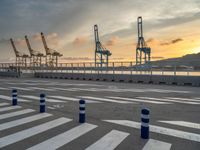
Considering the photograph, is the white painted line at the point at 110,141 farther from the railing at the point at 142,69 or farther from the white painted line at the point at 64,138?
the railing at the point at 142,69

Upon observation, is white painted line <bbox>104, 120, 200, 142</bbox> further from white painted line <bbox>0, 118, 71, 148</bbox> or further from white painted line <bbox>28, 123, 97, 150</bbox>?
white painted line <bbox>0, 118, 71, 148</bbox>

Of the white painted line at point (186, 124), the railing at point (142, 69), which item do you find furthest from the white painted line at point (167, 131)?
the railing at point (142, 69)

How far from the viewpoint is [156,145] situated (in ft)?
20.6

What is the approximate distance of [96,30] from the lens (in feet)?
311

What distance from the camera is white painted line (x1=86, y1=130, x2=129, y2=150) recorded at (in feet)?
19.9

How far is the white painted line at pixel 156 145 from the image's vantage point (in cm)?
603

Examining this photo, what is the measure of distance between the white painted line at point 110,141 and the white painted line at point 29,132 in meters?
1.94

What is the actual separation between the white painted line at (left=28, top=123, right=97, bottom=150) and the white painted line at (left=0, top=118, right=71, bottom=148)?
75 centimetres

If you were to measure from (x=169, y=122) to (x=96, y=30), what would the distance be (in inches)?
3464

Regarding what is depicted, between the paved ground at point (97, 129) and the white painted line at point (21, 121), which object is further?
the white painted line at point (21, 121)

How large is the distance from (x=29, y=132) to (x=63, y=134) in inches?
40.4

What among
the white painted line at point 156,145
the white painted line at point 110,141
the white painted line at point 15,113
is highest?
the white painted line at point 15,113

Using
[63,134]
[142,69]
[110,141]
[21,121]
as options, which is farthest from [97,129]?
[142,69]

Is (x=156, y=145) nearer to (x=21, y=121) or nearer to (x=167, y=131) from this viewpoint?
(x=167, y=131)
